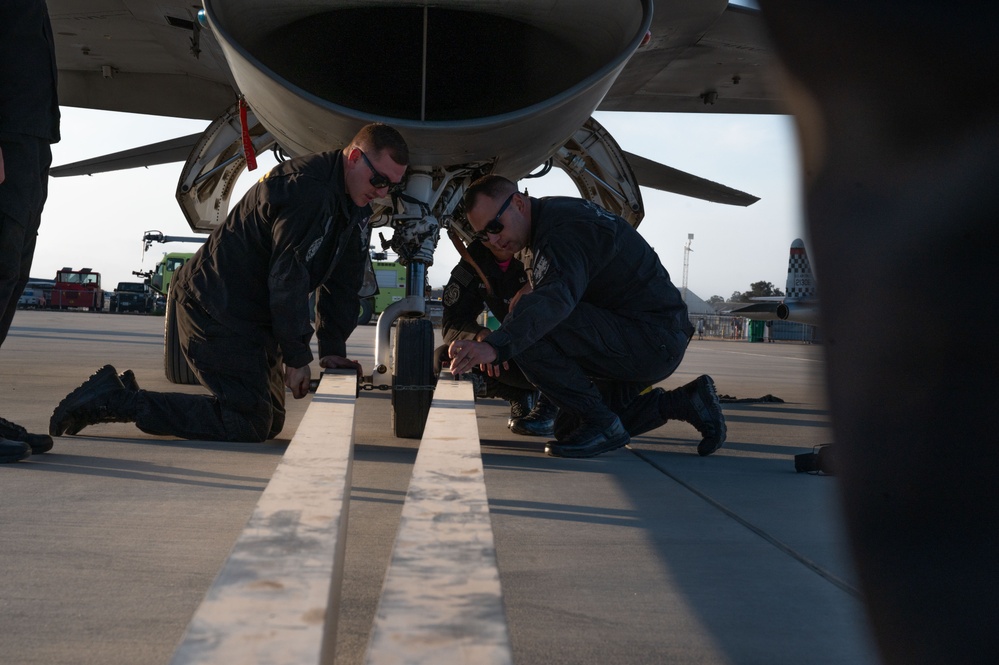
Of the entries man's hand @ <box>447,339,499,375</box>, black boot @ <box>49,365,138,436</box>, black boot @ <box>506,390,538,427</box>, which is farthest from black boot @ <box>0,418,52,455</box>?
black boot @ <box>506,390,538,427</box>

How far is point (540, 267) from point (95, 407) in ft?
5.61

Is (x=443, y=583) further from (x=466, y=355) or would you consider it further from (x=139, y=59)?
(x=139, y=59)

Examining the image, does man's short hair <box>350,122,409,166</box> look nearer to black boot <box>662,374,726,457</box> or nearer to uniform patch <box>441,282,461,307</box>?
uniform patch <box>441,282,461,307</box>

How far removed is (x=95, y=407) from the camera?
3.19m

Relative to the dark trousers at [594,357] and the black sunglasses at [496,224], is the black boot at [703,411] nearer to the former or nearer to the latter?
the dark trousers at [594,357]

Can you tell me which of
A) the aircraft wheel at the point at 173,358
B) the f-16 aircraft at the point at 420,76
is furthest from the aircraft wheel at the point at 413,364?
the aircraft wheel at the point at 173,358

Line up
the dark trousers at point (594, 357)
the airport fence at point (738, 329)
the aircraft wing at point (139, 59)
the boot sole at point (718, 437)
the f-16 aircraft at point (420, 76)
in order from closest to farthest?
1. the f-16 aircraft at point (420, 76)
2. the dark trousers at point (594, 357)
3. the boot sole at point (718, 437)
4. the aircraft wing at point (139, 59)
5. the airport fence at point (738, 329)

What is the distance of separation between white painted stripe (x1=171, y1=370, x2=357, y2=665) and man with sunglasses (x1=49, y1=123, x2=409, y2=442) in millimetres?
1634

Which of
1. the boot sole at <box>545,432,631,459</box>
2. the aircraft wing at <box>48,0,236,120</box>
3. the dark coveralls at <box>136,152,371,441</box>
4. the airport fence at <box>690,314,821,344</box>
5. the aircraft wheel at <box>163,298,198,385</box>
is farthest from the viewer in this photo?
the airport fence at <box>690,314,821,344</box>

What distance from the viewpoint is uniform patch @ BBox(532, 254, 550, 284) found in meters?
3.20

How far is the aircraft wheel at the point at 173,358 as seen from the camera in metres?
5.16

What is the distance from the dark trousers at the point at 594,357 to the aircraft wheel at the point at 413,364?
36 centimetres

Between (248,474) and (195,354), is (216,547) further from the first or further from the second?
(195,354)

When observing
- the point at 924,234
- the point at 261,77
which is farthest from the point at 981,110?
the point at 261,77
